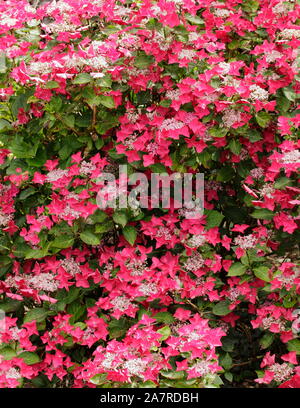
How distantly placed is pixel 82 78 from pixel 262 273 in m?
1.00

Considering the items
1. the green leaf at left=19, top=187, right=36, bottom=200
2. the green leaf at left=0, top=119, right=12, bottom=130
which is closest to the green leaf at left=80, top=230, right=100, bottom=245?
the green leaf at left=19, top=187, right=36, bottom=200

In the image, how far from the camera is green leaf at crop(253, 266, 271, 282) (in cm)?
222

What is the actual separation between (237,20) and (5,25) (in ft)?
3.20

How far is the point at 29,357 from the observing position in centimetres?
229

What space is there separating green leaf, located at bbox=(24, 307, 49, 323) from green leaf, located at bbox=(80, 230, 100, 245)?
39 centimetres

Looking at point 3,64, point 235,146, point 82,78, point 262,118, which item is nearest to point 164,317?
point 235,146

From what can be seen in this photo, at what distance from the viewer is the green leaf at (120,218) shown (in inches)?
87.6

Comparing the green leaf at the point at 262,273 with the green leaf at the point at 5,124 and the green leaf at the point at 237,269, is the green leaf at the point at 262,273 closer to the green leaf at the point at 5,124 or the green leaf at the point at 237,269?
the green leaf at the point at 237,269

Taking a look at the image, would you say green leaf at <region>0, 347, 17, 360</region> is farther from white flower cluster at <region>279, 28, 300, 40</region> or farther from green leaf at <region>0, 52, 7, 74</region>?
white flower cluster at <region>279, 28, 300, 40</region>

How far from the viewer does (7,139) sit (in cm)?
249

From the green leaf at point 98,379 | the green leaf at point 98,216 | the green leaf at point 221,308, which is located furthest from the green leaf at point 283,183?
the green leaf at point 98,379

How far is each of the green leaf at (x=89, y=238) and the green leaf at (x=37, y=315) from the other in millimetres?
390

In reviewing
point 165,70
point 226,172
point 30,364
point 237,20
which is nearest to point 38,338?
point 30,364

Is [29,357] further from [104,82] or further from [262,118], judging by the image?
[262,118]
